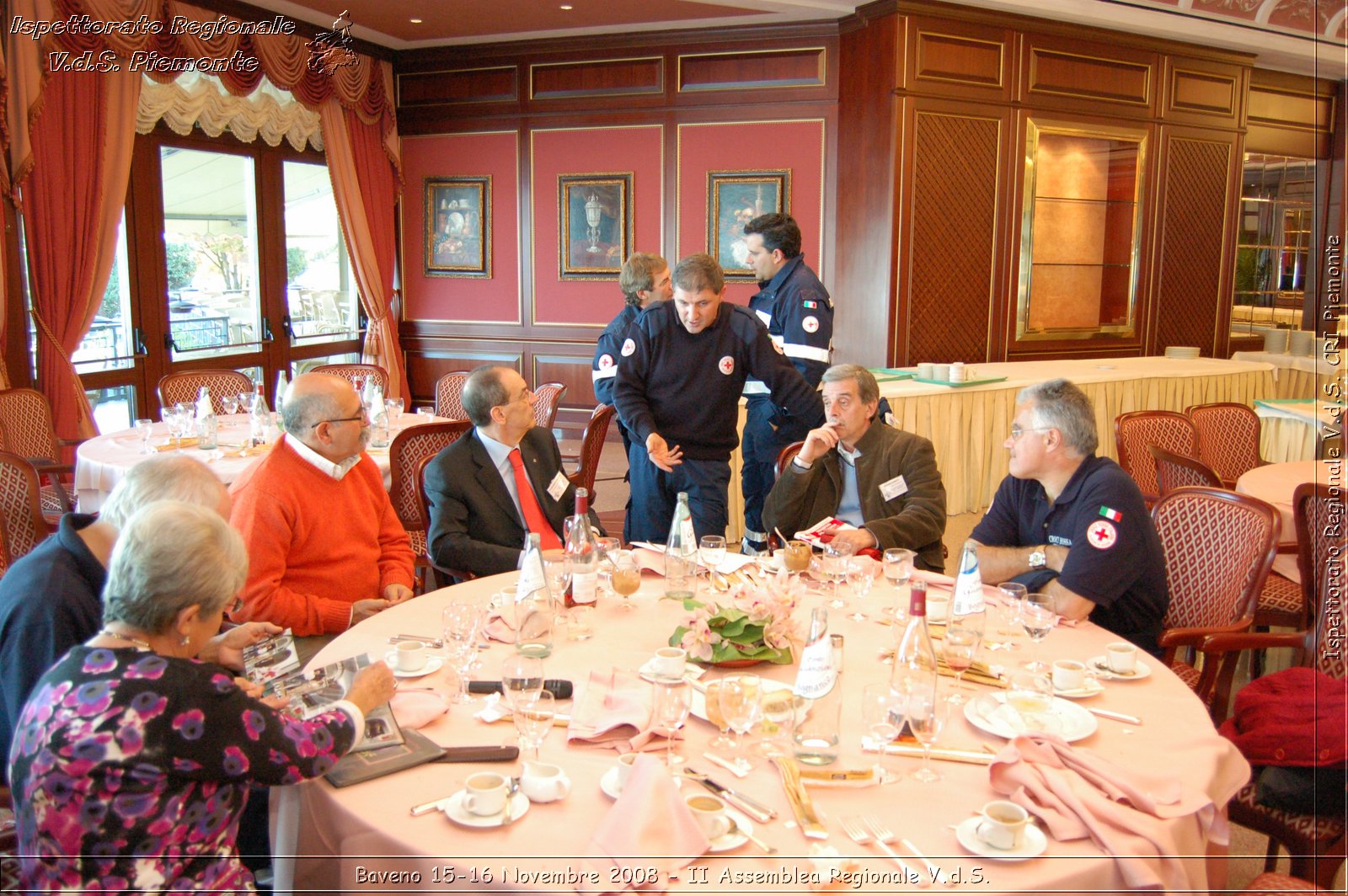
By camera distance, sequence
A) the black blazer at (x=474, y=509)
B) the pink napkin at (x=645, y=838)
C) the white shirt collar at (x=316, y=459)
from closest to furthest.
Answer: the pink napkin at (x=645, y=838), the white shirt collar at (x=316, y=459), the black blazer at (x=474, y=509)

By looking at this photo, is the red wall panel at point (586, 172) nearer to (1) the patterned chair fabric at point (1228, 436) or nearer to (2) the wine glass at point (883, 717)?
(1) the patterned chair fabric at point (1228, 436)

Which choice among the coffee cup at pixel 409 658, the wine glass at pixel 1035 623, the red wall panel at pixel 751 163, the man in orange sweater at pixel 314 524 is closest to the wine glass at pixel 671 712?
the coffee cup at pixel 409 658

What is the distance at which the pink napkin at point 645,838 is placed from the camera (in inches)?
60.4

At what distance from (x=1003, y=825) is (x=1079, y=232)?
8079 mm

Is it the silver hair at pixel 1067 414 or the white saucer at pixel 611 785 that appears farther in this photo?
the silver hair at pixel 1067 414

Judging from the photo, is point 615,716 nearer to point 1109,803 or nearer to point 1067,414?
point 1109,803

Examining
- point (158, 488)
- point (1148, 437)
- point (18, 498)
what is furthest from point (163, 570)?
point (1148, 437)

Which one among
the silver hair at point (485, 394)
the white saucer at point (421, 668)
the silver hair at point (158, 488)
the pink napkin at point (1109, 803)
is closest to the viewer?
the pink napkin at point (1109, 803)

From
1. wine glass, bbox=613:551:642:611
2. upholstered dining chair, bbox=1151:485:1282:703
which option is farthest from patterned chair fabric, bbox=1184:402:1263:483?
wine glass, bbox=613:551:642:611

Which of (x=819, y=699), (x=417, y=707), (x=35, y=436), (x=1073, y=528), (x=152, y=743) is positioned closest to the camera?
(x=152, y=743)

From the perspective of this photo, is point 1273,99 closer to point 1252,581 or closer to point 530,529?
point 1252,581

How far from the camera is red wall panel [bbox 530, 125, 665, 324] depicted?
8.86 m

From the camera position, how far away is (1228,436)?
545cm

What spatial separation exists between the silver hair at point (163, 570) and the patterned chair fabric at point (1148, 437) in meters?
4.38
